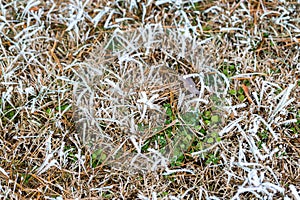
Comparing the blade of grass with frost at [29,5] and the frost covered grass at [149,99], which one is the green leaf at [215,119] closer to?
the frost covered grass at [149,99]

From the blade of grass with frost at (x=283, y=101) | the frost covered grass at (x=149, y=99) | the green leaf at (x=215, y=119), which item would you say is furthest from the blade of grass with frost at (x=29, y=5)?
the blade of grass with frost at (x=283, y=101)

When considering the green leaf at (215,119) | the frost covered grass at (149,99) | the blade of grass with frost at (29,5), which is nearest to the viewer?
the frost covered grass at (149,99)

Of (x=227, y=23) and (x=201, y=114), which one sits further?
(x=227, y=23)

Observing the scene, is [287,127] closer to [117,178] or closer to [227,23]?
[227,23]

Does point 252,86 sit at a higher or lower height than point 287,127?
higher

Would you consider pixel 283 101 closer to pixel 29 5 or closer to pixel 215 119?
pixel 215 119

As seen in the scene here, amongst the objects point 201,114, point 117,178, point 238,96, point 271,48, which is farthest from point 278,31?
point 117,178

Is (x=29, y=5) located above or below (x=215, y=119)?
above

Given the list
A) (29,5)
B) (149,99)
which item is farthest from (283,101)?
(29,5)
